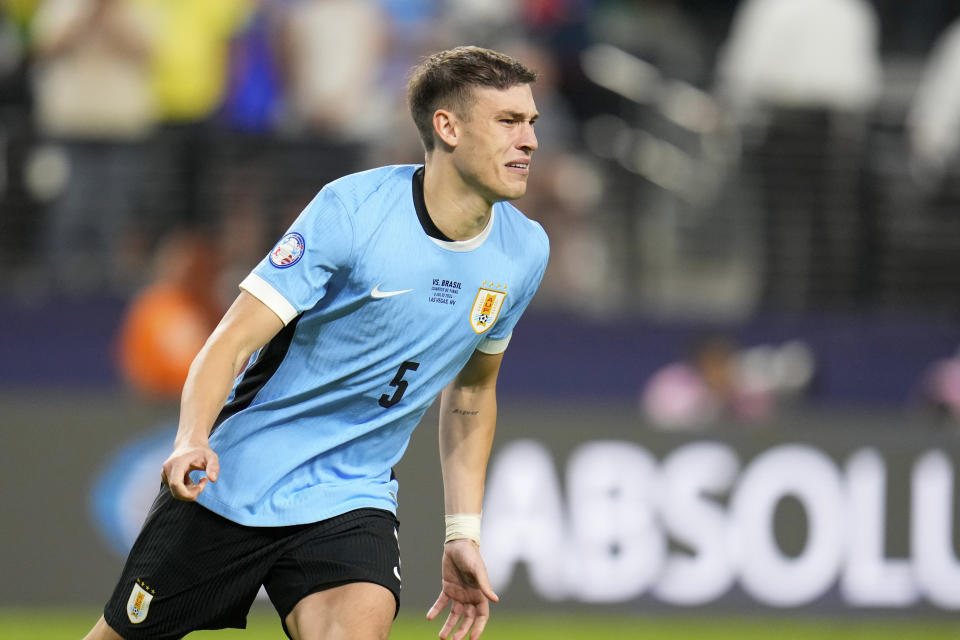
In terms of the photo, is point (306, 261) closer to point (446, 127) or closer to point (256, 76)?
point (446, 127)

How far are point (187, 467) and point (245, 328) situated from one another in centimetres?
48

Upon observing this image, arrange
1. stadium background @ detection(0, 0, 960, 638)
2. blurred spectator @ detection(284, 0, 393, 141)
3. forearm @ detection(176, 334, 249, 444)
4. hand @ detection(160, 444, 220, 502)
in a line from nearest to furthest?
hand @ detection(160, 444, 220, 502)
forearm @ detection(176, 334, 249, 444)
stadium background @ detection(0, 0, 960, 638)
blurred spectator @ detection(284, 0, 393, 141)

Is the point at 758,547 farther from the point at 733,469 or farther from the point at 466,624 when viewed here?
the point at 466,624

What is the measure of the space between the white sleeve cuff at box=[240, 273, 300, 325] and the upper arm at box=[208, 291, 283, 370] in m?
0.01

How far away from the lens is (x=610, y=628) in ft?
A: 27.4

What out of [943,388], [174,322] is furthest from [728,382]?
[174,322]

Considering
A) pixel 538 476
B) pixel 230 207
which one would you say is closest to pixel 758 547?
pixel 538 476

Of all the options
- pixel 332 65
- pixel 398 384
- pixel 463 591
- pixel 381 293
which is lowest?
pixel 463 591

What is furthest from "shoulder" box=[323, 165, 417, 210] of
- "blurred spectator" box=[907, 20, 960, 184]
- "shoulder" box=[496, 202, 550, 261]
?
"blurred spectator" box=[907, 20, 960, 184]

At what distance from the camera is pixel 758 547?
28.4 feet

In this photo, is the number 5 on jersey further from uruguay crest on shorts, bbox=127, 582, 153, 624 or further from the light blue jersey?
uruguay crest on shorts, bbox=127, 582, 153, 624

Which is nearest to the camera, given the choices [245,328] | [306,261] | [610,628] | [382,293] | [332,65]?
[245,328]

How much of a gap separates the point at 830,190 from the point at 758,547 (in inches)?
119

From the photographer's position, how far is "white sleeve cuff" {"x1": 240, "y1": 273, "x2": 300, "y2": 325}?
155 inches
